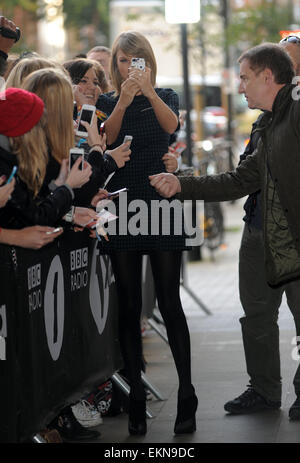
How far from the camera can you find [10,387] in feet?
15.0

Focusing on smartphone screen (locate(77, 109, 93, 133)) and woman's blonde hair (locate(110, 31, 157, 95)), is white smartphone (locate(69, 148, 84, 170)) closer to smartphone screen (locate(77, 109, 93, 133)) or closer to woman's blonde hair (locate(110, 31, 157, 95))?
smartphone screen (locate(77, 109, 93, 133))

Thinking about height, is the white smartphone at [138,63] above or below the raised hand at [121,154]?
above

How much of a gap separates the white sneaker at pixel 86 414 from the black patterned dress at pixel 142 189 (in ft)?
3.15

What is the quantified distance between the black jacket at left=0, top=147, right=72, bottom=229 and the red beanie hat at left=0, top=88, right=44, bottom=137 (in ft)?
0.37

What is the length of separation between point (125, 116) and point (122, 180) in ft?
1.19

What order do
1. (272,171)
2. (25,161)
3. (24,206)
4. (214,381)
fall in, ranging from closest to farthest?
1. (24,206)
2. (25,161)
3. (272,171)
4. (214,381)

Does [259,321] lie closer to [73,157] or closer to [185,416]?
[185,416]

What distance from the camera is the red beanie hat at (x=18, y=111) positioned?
15.6ft

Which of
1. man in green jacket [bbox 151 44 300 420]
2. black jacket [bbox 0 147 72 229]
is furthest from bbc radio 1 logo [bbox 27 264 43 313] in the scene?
Result: man in green jacket [bbox 151 44 300 420]

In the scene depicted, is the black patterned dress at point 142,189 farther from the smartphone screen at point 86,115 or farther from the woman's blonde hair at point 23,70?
the woman's blonde hair at point 23,70

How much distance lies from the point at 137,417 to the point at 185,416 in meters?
0.27

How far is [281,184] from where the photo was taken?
5.80m

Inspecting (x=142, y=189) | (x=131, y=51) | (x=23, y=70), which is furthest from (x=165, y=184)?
(x=23, y=70)

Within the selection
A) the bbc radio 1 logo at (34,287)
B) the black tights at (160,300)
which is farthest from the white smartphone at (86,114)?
the bbc radio 1 logo at (34,287)
